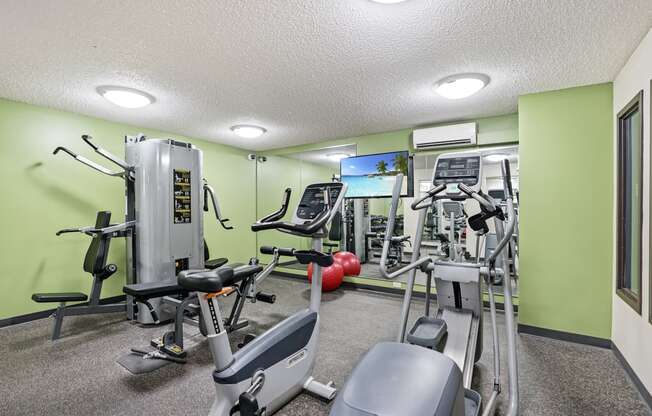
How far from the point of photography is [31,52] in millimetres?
2320

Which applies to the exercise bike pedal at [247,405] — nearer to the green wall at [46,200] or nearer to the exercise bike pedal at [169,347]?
the exercise bike pedal at [169,347]

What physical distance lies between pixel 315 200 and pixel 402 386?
4.46 feet

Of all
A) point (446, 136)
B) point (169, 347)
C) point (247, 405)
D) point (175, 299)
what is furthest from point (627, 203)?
point (175, 299)

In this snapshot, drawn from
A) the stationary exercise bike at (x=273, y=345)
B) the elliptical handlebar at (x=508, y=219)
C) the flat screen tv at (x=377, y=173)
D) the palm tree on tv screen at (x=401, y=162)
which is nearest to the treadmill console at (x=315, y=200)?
the stationary exercise bike at (x=273, y=345)

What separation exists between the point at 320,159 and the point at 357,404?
5.69 meters

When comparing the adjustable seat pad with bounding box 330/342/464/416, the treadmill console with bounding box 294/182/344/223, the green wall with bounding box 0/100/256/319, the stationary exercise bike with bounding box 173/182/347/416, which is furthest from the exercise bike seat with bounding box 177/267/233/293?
the green wall with bounding box 0/100/256/319

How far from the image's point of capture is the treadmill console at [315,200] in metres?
2.14

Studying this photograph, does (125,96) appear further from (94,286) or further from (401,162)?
(401,162)

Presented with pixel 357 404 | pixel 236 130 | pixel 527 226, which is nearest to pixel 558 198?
pixel 527 226

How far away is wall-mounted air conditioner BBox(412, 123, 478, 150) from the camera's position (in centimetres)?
397

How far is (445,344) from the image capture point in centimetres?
205

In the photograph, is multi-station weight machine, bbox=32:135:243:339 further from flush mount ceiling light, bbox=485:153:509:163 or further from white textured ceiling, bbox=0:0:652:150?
flush mount ceiling light, bbox=485:153:509:163

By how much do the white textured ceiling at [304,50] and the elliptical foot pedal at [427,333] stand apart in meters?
1.95

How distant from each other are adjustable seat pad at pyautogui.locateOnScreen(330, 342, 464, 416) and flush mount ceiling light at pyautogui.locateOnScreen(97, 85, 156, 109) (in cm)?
332
